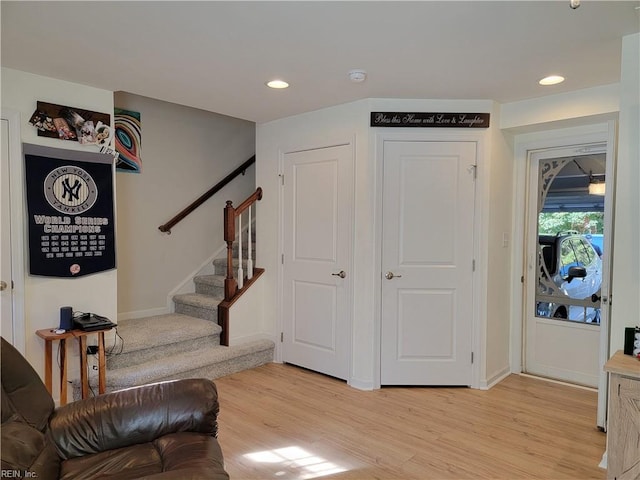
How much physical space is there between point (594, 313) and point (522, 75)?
6.64ft

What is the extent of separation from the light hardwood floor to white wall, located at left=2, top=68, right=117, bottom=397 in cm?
125

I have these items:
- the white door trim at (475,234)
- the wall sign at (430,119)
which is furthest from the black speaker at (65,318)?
the wall sign at (430,119)

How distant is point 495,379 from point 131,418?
2956 mm

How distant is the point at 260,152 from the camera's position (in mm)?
4297

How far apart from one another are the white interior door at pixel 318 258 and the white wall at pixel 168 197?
2.06ft

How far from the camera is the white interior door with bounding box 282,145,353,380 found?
365cm

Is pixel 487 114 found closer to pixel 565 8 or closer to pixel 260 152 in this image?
pixel 565 8

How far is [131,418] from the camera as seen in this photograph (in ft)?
6.09

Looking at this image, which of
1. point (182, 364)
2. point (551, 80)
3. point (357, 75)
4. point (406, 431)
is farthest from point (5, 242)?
point (551, 80)

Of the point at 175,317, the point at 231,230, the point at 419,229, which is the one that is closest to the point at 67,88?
the point at 231,230

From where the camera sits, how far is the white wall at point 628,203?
229 centimetres

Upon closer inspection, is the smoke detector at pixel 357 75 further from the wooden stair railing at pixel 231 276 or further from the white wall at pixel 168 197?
the white wall at pixel 168 197

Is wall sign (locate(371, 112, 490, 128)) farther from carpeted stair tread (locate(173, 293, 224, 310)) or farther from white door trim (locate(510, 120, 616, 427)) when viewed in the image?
carpeted stair tread (locate(173, 293, 224, 310))

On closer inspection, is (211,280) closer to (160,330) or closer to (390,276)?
(160,330)
